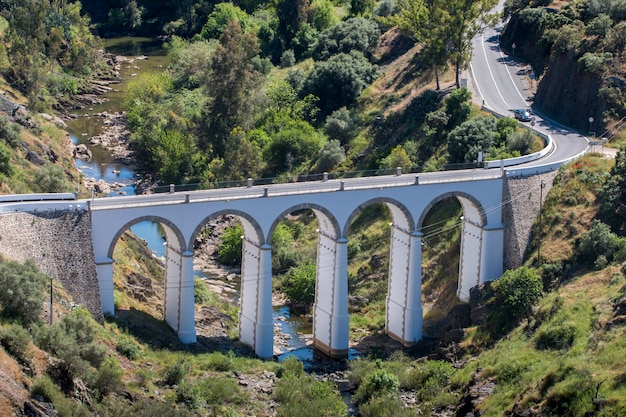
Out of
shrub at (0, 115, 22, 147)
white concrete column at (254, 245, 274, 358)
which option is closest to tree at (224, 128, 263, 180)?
shrub at (0, 115, 22, 147)

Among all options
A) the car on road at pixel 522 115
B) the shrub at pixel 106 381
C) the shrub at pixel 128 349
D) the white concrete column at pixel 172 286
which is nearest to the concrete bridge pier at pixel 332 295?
the white concrete column at pixel 172 286

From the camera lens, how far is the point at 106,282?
6925cm

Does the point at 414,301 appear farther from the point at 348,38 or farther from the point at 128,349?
the point at 348,38

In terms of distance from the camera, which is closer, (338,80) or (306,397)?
(306,397)

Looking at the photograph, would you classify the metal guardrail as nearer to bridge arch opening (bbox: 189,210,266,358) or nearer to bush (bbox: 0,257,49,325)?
bridge arch opening (bbox: 189,210,266,358)

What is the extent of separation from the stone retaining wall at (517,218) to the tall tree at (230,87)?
37.5 metres

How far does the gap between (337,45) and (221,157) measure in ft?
67.5

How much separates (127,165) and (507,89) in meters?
37.0

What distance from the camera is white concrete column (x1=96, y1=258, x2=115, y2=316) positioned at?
69.0 m

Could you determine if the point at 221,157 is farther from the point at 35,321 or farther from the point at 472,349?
the point at 35,321

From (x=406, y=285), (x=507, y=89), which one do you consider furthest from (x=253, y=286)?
(x=507, y=89)

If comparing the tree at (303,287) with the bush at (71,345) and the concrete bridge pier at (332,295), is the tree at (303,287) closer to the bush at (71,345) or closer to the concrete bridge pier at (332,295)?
the concrete bridge pier at (332,295)

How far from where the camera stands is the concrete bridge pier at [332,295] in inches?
2982

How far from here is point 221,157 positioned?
369 feet
